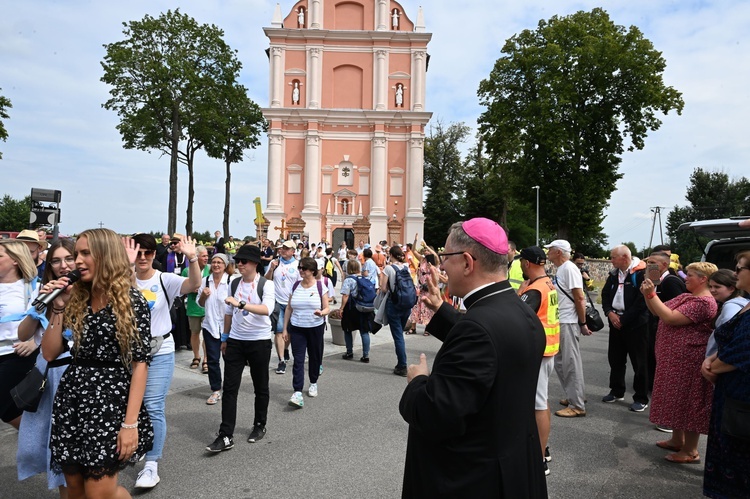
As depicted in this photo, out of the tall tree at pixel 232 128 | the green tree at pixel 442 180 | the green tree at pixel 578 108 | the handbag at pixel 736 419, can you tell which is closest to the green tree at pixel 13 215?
the tall tree at pixel 232 128

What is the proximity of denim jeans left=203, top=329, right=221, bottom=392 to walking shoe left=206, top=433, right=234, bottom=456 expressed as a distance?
1.80 m

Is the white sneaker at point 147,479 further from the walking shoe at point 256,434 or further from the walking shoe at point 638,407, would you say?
the walking shoe at point 638,407

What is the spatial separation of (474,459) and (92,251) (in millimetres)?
2324

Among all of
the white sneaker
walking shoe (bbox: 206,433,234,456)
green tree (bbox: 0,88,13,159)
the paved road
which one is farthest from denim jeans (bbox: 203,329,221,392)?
green tree (bbox: 0,88,13,159)

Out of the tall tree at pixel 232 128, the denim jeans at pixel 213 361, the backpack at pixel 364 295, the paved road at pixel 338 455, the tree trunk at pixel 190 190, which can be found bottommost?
the paved road at pixel 338 455

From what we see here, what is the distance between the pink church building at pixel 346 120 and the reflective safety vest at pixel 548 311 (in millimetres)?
43325

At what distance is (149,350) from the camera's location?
3125mm

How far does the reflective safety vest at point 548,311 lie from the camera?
187 inches

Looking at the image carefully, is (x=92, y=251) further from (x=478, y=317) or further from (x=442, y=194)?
(x=442, y=194)

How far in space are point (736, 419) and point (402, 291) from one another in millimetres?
5925

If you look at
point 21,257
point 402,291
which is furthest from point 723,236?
point 21,257

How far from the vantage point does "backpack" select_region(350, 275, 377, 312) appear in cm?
983

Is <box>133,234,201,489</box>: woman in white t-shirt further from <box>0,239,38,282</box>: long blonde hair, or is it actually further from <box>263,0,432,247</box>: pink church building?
<box>263,0,432,247</box>: pink church building

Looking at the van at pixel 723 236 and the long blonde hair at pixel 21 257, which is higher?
the van at pixel 723 236
